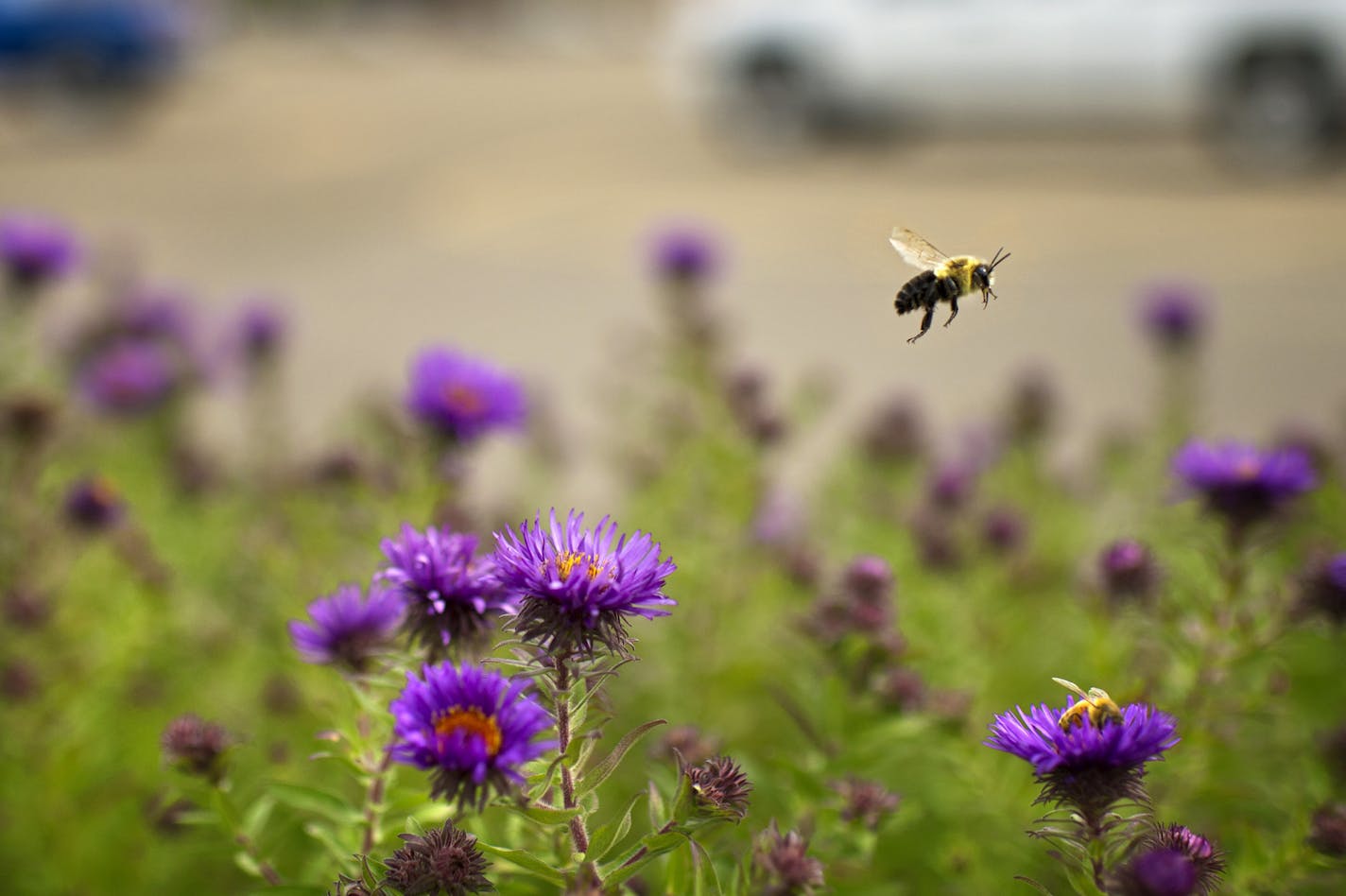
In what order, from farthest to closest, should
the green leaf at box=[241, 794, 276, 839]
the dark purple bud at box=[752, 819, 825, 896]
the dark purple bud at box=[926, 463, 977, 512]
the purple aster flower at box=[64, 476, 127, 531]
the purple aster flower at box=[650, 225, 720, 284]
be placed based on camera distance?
the purple aster flower at box=[650, 225, 720, 284]
the dark purple bud at box=[926, 463, 977, 512]
the purple aster flower at box=[64, 476, 127, 531]
the green leaf at box=[241, 794, 276, 839]
the dark purple bud at box=[752, 819, 825, 896]

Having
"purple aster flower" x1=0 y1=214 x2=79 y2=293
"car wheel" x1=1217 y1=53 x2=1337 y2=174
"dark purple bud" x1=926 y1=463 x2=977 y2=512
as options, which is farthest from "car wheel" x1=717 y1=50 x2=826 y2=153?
"purple aster flower" x1=0 y1=214 x2=79 y2=293

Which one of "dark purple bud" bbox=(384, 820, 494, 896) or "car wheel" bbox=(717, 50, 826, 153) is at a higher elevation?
"car wheel" bbox=(717, 50, 826, 153)

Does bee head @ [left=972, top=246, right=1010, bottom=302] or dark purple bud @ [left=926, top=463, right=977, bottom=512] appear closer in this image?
Answer: bee head @ [left=972, top=246, right=1010, bottom=302]

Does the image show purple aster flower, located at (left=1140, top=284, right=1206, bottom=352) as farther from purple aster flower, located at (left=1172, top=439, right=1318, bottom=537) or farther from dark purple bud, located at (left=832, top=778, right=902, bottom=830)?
dark purple bud, located at (left=832, top=778, right=902, bottom=830)

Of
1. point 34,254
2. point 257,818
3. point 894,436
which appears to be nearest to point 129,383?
point 34,254

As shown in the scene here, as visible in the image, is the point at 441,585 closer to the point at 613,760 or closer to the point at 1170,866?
the point at 613,760

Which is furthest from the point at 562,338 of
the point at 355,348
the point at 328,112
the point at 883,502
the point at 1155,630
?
the point at 328,112
